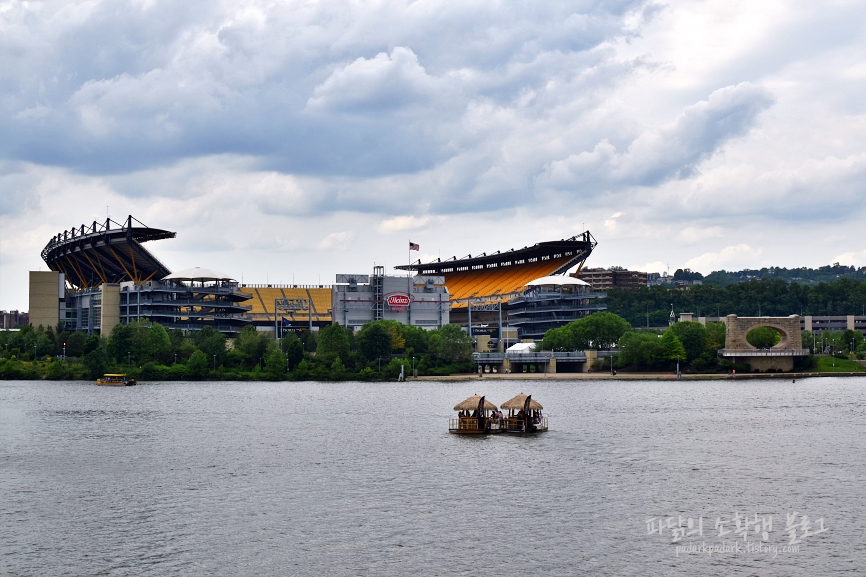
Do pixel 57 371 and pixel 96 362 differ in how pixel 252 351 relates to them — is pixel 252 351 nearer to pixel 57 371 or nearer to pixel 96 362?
pixel 96 362

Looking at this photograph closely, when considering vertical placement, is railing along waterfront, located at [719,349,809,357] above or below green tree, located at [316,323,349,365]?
below

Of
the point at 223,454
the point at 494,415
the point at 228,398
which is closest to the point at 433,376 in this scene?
the point at 228,398

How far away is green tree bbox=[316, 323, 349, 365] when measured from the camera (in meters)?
192

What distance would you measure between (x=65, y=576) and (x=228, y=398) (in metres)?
95.1

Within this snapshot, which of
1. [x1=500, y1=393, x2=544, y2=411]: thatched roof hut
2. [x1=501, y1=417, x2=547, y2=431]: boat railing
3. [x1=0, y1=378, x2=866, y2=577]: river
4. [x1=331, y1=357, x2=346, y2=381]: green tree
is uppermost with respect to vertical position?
[x1=331, y1=357, x2=346, y2=381]: green tree

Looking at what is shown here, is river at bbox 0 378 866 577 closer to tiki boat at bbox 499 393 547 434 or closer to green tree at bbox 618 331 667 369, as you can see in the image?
tiki boat at bbox 499 393 547 434

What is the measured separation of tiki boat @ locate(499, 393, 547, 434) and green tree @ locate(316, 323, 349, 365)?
97.3 metres

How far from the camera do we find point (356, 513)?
195 ft

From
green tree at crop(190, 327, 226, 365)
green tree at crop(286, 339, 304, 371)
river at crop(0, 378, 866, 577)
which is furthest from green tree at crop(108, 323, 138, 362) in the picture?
river at crop(0, 378, 866, 577)

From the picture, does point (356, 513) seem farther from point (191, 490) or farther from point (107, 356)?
point (107, 356)

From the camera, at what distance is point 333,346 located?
634 feet

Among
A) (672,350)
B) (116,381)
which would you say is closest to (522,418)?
(116,381)

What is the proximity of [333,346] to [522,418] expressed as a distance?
334 feet

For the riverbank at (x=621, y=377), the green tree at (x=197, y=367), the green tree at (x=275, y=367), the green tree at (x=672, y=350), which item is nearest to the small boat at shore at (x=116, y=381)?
the green tree at (x=197, y=367)
